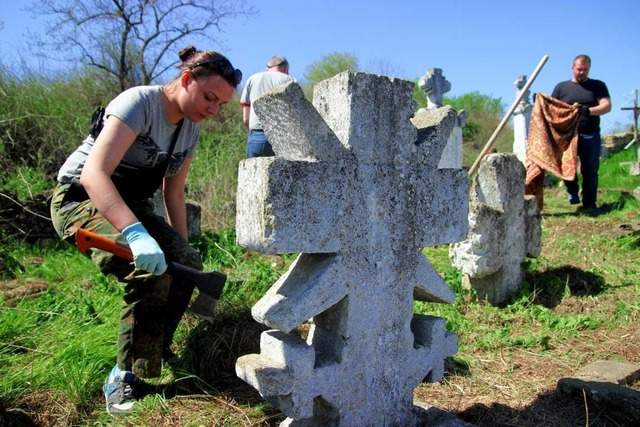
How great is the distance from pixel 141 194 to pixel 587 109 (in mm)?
5950

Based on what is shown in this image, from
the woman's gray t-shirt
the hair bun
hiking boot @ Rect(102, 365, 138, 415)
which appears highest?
the hair bun

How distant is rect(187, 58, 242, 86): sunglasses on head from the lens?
92.0 inches

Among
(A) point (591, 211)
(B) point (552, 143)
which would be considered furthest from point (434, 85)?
(A) point (591, 211)

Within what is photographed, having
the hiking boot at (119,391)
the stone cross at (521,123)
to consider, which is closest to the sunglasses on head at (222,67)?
the hiking boot at (119,391)

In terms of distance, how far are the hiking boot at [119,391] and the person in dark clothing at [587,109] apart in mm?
6171

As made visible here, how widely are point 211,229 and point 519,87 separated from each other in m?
6.58

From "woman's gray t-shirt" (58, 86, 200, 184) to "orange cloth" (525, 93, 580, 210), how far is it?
524 cm

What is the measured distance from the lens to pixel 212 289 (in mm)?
2570

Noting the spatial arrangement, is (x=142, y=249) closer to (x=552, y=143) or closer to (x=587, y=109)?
(x=552, y=143)

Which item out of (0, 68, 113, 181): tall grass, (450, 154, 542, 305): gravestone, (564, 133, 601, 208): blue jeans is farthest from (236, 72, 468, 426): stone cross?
(0, 68, 113, 181): tall grass

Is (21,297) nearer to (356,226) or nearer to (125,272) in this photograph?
(125,272)

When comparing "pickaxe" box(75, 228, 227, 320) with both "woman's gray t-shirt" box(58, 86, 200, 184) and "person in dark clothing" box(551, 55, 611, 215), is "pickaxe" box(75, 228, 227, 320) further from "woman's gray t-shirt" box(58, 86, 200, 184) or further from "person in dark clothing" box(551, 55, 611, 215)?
"person in dark clothing" box(551, 55, 611, 215)

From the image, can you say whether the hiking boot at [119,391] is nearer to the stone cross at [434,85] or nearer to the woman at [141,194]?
the woman at [141,194]

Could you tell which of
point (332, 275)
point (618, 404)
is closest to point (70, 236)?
point (332, 275)
